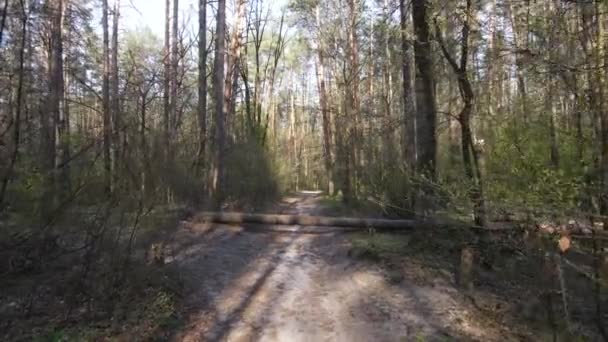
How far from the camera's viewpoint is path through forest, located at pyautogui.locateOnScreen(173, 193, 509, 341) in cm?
539

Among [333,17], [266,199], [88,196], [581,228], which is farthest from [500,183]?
[333,17]

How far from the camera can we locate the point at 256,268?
7859 millimetres

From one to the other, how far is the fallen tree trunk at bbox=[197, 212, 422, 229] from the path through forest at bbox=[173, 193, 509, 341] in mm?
1451

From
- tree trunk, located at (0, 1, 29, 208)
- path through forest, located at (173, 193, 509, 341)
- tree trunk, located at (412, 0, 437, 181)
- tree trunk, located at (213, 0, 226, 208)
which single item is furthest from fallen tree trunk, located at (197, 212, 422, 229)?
tree trunk, located at (0, 1, 29, 208)

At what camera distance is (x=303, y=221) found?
11.3 meters

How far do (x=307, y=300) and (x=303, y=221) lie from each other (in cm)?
494

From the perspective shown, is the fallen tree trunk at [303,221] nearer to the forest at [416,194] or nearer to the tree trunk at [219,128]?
the forest at [416,194]

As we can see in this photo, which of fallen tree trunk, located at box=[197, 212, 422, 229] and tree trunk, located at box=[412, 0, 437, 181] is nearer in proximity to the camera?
tree trunk, located at box=[412, 0, 437, 181]

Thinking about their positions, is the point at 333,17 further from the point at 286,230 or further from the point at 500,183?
the point at 500,183

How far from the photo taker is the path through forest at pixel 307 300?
17.7ft

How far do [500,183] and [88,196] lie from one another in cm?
436

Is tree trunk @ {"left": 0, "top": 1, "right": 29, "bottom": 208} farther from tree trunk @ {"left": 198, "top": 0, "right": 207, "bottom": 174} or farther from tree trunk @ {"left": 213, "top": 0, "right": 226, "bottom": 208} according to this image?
tree trunk @ {"left": 198, "top": 0, "right": 207, "bottom": 174}

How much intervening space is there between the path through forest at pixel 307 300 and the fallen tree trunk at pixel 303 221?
145 cm

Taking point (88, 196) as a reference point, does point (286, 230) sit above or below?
below
